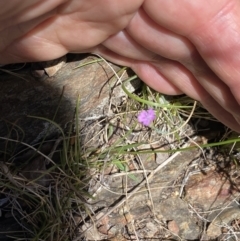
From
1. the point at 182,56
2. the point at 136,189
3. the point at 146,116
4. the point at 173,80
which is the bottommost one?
the point at 136,189

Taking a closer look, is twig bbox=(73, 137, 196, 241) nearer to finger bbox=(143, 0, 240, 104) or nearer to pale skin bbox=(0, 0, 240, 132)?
pale skin bbox=(0, 0, 240, 132)

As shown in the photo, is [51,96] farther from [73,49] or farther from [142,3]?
[142,3]

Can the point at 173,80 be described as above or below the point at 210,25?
below

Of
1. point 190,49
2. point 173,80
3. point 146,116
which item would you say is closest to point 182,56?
point 190,49

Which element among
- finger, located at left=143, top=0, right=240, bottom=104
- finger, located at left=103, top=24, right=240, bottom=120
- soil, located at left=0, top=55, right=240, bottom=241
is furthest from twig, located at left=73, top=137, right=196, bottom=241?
finger, located at left=143, top=0, right=240, bottom=104

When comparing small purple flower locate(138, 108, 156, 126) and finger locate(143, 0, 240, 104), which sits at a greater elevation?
finger locate(143, 0, 240, 104)

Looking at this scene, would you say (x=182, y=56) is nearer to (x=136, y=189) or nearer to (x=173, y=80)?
(x=173, y=80)

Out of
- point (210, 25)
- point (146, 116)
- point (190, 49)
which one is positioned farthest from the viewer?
point (146, 116)
